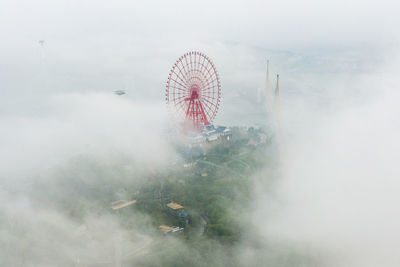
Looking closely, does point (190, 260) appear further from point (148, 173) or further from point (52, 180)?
point (52, 180)

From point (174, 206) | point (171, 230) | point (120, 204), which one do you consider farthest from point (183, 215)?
point (120, 204)

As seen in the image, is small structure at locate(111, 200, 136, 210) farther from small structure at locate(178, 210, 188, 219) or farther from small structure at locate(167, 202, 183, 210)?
small structure at locate(178, 210, 188, 219)

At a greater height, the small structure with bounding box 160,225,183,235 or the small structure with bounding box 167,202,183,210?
the small structure with bounding box 167,202,183,210

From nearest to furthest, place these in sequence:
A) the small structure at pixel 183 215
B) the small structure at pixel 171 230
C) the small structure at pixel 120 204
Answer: the small structure at pixel 171 230
the small structure at pixel 183 215
the small structure at pixel 120 204

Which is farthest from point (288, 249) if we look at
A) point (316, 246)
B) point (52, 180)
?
point (52, 180)

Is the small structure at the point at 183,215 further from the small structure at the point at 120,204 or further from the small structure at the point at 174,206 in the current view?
the small structure at the point at 120,204

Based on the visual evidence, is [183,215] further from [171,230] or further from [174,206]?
[171,230]

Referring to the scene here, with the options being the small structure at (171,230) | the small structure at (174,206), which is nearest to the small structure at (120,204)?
the small structure at (174,206)

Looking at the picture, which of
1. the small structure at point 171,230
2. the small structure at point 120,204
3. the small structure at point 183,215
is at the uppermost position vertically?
the small structure at point 120,204

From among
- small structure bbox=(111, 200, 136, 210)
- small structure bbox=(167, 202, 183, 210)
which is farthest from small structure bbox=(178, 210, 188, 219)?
small structure bbox=(111, 200, 136, 210)
